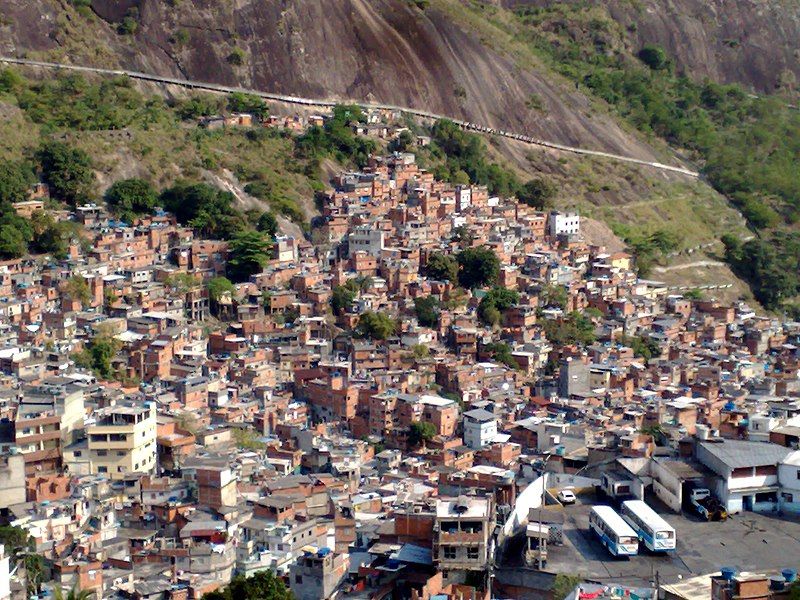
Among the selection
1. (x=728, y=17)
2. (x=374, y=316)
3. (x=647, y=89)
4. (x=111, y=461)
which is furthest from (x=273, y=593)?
(x=728, y=17)

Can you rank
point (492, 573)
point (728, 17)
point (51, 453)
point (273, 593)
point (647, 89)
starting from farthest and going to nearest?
1. point (728, 17)
2. point (647, 89)
3. point (51, 453)
4. point (273, 593)
5. point (492, 573)

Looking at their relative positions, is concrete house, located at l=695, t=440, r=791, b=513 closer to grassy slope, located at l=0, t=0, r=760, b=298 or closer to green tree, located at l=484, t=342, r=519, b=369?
green tree, located at l=484, t=342, r=519, b=369

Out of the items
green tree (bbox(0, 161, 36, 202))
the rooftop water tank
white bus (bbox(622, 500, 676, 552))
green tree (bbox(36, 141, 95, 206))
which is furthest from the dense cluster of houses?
the rooftop water tank

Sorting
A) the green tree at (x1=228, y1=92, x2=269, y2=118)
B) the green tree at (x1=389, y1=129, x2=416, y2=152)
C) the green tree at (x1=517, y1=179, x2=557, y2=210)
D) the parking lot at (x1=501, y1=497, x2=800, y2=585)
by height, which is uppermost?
the green tree at (x1=228, y1=92, x2=269, y2=118)

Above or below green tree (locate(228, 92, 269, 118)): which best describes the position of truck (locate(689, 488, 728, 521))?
below

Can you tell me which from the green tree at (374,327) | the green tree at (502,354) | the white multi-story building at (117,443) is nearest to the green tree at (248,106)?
the green tree at (374,327)

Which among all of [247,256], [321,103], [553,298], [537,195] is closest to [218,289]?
[247,256]

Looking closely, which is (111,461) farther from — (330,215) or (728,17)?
(728,17)

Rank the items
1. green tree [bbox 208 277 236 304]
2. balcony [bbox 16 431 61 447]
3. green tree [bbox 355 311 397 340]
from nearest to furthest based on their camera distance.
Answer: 1. balcony [bbox 16 431 61 447]
2. green tree [bbox 355 311 397 340]
3. green tree [bbox 208 277 236 304]
